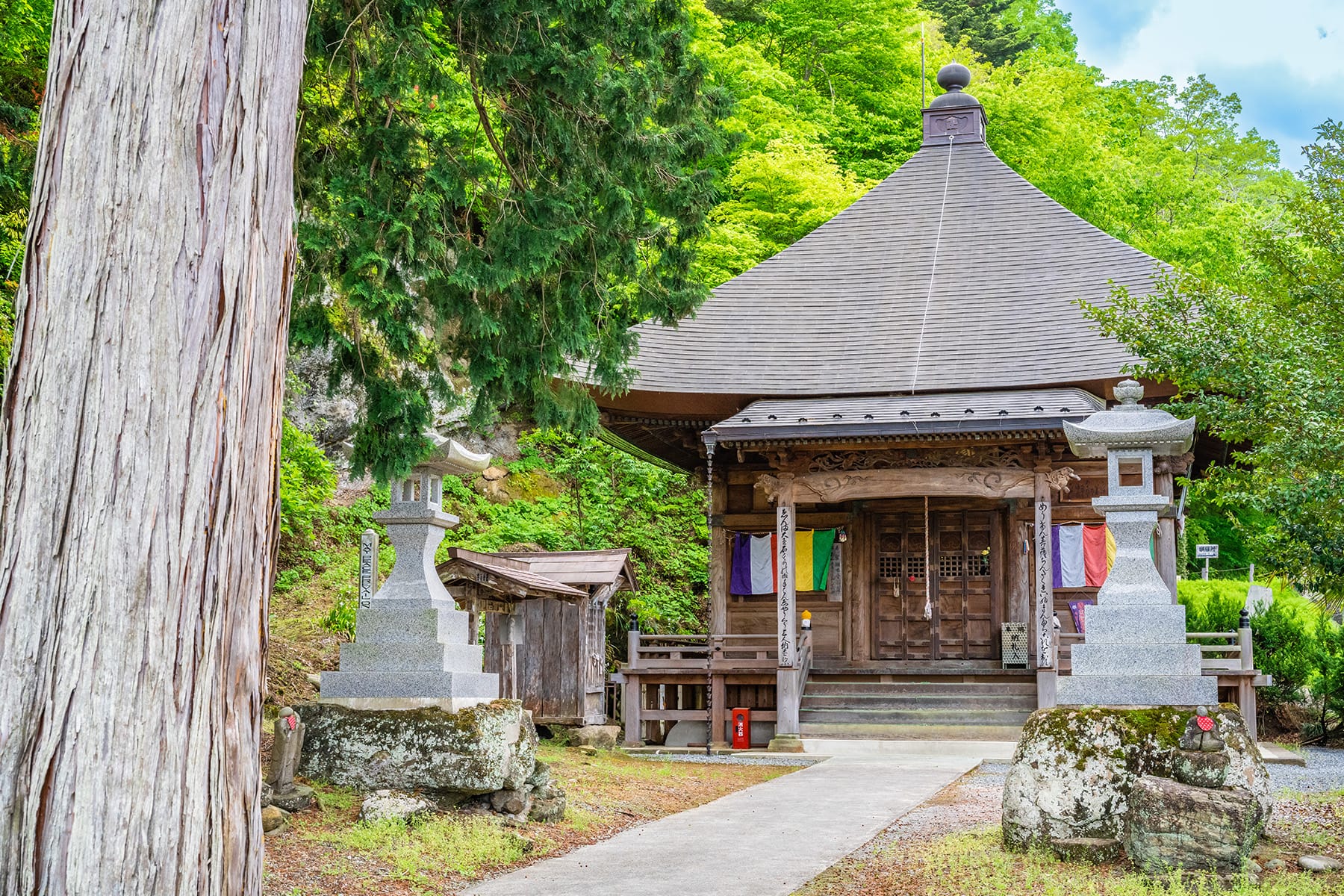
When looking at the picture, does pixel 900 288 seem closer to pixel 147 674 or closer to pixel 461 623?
pixel 461 623

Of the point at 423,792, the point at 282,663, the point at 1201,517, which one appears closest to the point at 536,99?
the point at 423,792

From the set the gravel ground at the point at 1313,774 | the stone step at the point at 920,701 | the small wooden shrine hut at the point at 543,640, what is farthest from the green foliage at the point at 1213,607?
the small wooden shrine hut at the point at 543,640

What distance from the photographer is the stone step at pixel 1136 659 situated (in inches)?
277

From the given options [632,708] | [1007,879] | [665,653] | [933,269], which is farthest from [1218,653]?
[1007,879]

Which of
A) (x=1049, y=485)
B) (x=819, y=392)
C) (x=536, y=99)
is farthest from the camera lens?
(x=819, y=392)

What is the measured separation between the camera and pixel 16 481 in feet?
10.1

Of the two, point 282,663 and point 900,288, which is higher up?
point 900,288

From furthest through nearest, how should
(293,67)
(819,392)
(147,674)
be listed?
(819,392) → (293,67) → (147,674)

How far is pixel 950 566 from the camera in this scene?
17.1m

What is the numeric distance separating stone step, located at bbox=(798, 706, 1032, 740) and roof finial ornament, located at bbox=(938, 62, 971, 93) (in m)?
11.2

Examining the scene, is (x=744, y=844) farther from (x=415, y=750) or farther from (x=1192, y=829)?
(x=1192, y=829)

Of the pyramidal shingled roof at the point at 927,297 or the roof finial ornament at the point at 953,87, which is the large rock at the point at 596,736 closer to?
the pyramidal shingled roof at the point at 927,297

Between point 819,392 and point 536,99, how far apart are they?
9.56 m

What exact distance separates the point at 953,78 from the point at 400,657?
16.4 metres
